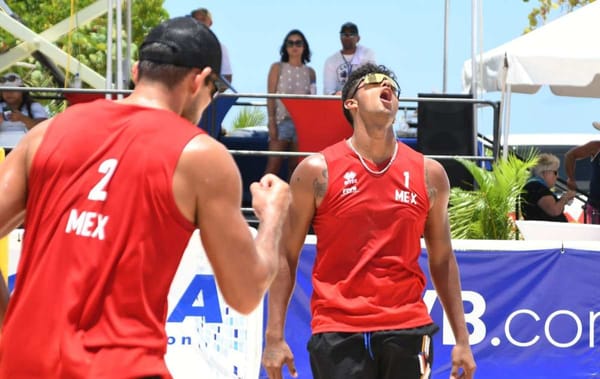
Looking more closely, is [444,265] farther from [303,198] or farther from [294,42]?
[294,42]

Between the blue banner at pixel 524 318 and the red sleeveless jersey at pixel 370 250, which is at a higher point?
the red sleeveless jersey at pixel 370 250

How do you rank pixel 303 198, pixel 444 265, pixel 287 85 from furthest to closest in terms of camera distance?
pixel 287 85, pixel 444 265, pixel 303 198

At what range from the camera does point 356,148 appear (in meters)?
5.82

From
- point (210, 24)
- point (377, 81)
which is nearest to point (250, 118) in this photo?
point (210, 24)

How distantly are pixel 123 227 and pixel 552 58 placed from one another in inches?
364

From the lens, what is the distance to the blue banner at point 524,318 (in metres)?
9.09

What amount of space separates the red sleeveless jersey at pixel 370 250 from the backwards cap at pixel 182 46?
7.81 feet

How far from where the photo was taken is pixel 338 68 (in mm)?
11812

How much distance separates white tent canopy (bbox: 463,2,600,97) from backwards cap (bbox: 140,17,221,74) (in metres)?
8.74

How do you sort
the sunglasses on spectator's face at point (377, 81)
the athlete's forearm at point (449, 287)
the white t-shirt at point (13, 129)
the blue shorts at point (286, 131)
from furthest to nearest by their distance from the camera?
1. the blue shorts at point (286, 131)
2. the white t-shirt at point (13, 129)
3. the sunglasses on spectator's face at point (377, 81)
4. the athlete's forearm at point (449, 287)

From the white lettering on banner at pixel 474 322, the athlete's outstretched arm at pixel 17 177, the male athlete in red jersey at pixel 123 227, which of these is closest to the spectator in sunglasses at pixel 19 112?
the white lettering on banner at pixel 474 322

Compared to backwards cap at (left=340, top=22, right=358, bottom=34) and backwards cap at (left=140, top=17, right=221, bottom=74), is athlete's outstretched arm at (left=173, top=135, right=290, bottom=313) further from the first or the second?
backwards cap at (left=340, top=22, right=358, bottom=34)

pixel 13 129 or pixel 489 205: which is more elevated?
pixel 13 129

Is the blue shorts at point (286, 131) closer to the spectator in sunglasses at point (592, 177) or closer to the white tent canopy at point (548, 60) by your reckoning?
the white tent canopy at point (548, 60)
